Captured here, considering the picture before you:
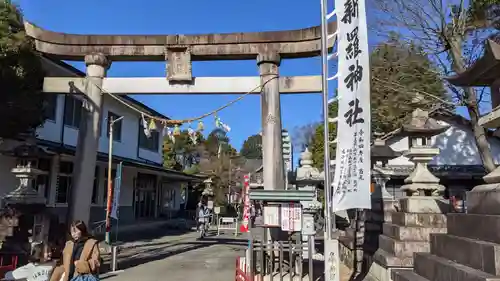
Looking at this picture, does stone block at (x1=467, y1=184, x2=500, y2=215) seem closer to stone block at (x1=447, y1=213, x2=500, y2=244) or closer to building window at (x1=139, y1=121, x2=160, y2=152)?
stone block at (x1=447, y1=213, x2=500, y2=244)

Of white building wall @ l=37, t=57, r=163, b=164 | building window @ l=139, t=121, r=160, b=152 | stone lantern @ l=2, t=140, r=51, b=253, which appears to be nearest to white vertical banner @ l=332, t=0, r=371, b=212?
stone lantern @ l=2, t=140, r=51, b=253

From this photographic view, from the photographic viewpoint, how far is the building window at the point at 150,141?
1142 inches

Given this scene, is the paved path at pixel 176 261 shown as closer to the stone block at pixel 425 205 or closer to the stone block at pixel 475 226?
the stone block at pixel 425 205

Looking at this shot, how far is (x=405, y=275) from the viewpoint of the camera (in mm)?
6852

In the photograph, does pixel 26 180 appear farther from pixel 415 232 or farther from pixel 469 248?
pixel 469 248

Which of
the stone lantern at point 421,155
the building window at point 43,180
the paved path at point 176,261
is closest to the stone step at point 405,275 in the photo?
the stone lantern at point 421,155

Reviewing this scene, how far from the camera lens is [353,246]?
39.0 ft

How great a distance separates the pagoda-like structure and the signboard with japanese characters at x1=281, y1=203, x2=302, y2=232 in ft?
10.8

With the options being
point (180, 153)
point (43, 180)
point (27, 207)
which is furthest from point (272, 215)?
point (180, 153)

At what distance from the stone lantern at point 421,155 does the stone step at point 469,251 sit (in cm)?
211

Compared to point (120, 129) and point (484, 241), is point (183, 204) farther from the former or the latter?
point (484, 241)

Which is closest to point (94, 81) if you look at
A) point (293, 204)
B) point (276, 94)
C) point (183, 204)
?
point (276, 94)

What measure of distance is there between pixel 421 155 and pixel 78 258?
23.0 ft

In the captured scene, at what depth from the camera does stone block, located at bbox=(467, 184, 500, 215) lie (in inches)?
203
